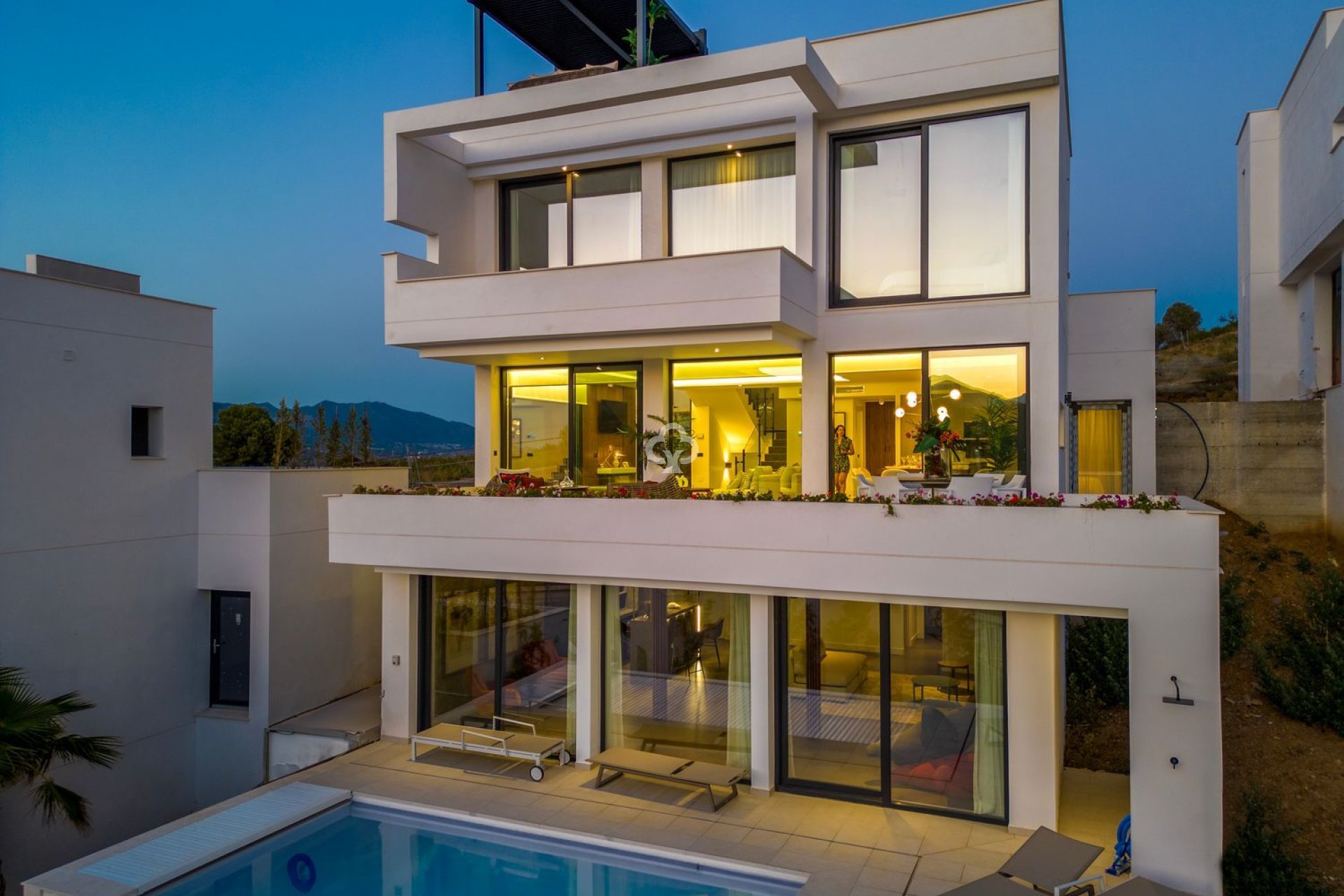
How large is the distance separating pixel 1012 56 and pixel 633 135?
18.0ft

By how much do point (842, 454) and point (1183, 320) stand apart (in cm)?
4234

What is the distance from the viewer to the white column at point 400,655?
13.3 metres

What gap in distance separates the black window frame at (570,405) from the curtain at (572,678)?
8.68 feet

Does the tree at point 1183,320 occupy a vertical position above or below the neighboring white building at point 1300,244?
above

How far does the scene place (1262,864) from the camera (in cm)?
866

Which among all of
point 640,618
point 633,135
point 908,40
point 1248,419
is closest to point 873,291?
point 908,40

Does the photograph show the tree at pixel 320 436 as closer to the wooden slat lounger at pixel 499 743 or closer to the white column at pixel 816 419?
the wooden slat lounger at pixel 499 743

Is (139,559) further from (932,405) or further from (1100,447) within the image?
(1100,447)

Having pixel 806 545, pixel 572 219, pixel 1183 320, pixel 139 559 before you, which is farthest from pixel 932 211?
pixel 1183 320

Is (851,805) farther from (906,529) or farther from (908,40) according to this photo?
(908,40)

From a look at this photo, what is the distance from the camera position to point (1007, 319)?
1135 cm

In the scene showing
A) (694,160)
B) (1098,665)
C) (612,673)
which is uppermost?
(694,160)

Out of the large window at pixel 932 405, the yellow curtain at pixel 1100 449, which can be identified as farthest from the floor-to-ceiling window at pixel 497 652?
the yellow curtain at pixel 1100 449

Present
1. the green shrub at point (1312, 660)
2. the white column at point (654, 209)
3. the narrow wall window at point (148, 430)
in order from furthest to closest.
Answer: the narrow wall window at point (148, 430)
the white column at point (654, 209)
the green shrub at point (1312, 660)
